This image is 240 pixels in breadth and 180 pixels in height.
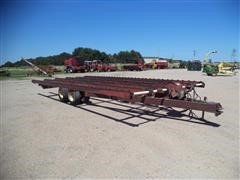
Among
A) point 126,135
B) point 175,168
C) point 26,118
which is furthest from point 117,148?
point 26,118

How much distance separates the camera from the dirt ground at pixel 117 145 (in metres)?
3.65

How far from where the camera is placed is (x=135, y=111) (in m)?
7.40

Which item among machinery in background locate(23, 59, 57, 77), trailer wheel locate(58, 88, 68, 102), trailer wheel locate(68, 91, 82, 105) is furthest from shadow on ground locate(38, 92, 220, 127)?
machinery in background locate(23, 59, 57, 77)

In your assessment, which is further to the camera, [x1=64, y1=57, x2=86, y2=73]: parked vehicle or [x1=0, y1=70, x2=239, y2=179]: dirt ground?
[x1=64, y1=57, x2=86, y2=73]: parked vehicle

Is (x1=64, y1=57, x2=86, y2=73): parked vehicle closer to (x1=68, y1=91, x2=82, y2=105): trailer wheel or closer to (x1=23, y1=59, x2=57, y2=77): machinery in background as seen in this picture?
(x1=23, y1=59, x2=57, y2=77): machinery in background

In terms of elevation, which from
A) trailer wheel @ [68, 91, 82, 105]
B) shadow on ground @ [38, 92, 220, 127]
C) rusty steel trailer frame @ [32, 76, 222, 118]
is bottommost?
shadow on ground @ [38, 92, 220, 127]

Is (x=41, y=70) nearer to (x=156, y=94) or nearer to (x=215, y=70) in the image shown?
(x=215, y=70)

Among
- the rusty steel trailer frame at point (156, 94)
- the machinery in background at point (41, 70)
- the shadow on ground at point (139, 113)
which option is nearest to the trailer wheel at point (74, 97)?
the rusty steel trailer frame at point (156, 94)

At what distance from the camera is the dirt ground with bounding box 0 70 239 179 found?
3.65m

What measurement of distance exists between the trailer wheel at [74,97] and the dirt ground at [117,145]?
1161mm

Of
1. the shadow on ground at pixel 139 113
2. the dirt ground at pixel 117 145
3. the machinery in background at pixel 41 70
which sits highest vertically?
the machinery in background at pixel 41 70

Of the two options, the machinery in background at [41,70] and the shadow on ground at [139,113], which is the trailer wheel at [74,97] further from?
the machinery in background at [41,70]

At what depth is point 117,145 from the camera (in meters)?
4.61

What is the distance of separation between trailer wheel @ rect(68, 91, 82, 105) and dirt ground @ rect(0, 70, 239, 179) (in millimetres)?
1161
